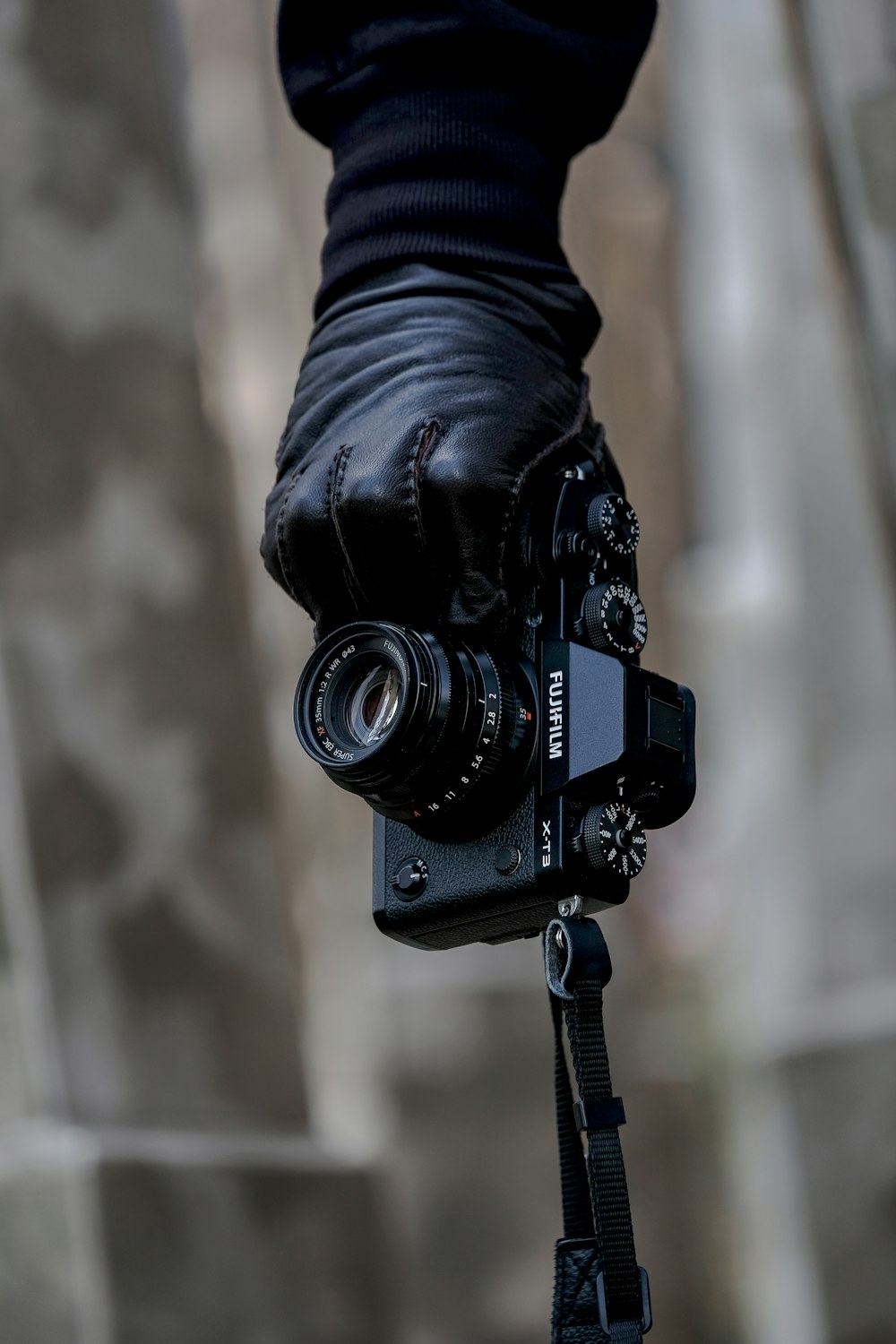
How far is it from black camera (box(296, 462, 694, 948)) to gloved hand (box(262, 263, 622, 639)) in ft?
0.10

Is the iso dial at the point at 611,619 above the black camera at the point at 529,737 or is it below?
above

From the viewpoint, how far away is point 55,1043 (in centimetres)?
228

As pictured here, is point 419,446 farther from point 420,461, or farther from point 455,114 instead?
point 455,114

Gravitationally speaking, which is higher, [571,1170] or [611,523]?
[611,523]

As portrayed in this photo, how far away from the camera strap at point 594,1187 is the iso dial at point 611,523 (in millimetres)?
254

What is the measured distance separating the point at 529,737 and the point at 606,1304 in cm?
36

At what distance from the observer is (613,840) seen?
1.17 meters

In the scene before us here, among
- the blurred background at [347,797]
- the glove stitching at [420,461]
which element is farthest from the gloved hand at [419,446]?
the blurred background at [347,797]

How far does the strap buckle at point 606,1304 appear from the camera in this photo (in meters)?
1.10

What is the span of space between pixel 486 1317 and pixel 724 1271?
145cm

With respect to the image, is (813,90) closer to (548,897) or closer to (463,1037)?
(548,897)

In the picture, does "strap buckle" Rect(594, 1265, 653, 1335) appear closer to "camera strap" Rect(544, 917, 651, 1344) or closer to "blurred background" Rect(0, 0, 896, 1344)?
"camera strap" Rect(544, 917, 651, 1344)

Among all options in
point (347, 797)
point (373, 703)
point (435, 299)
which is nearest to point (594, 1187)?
point (373, 703)

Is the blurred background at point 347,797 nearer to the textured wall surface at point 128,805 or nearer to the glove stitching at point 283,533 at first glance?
the textured wall surface at point 128,805
